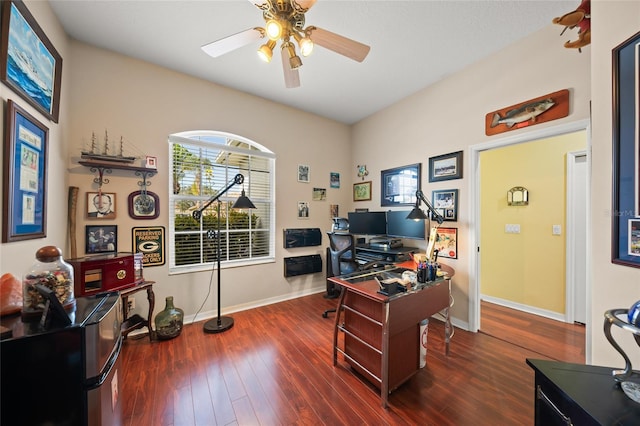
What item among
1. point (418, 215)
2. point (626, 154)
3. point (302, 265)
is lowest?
point (302, 265)

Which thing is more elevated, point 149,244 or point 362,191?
point 362,191

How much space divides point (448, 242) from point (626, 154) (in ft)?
6.05

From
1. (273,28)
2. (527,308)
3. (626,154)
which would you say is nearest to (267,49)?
(273,28)

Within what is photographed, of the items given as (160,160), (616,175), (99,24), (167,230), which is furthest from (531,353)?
(99,24)

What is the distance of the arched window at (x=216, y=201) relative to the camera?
2750 millimetres

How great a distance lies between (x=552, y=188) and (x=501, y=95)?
151cm

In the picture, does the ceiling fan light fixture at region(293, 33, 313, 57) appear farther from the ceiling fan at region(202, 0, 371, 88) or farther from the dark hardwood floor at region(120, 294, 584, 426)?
the dark hardwood floor at region(120, 294, 584, 426)

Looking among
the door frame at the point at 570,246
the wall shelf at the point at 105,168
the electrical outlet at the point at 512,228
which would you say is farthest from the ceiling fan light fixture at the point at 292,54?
the electrical outlet at the point at 512,228

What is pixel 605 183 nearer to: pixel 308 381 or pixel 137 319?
pixel 308 381

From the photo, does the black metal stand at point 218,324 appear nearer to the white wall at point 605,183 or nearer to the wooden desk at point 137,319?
the wooden desk at point 137,319

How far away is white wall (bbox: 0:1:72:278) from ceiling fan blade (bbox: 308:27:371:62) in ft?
5.91

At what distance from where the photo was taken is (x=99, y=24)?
198 centimetres

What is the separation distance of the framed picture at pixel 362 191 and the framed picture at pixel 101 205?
3.37m

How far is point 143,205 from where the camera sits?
96.3 inches
